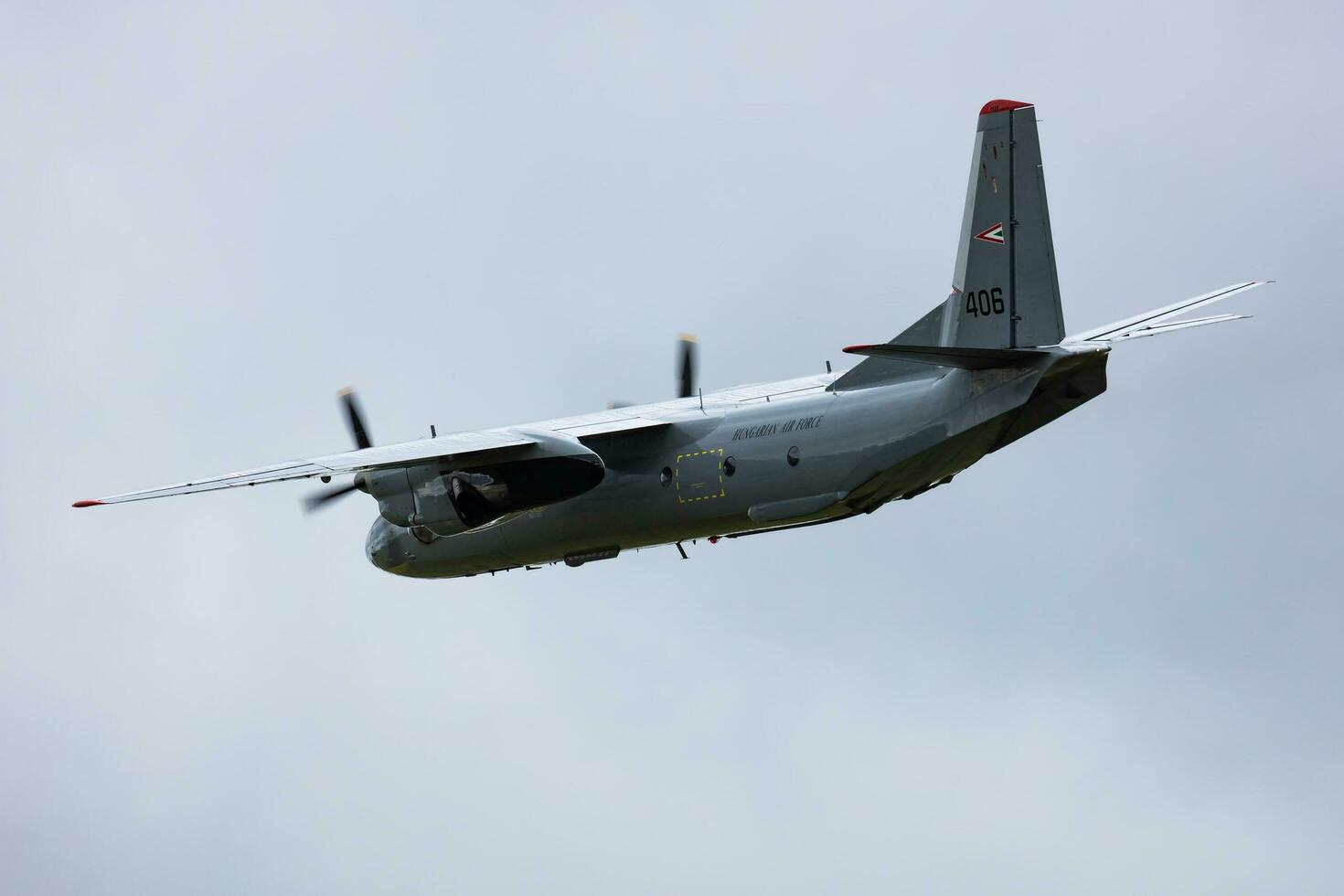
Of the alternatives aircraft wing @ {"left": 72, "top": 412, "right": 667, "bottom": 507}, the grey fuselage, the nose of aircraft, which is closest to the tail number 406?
the grey fuselage

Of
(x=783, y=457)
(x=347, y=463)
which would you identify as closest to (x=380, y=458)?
(x=347, y=463)

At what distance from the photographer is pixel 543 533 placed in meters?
41.8

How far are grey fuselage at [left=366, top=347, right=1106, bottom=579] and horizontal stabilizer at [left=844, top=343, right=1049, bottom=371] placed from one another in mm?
274

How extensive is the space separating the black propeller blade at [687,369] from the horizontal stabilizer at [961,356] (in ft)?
34.3

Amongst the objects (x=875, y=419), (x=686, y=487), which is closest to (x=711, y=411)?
(x=686, y=487)

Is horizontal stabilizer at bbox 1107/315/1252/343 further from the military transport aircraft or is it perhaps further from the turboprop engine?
the turboprop engine

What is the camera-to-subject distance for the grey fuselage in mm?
36594

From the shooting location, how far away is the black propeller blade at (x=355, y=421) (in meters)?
43.6

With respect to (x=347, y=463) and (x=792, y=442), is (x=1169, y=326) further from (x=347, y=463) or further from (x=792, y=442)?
(x=347, y=463)

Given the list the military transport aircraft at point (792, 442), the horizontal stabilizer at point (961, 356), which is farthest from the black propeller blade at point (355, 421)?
the horizontal stabilizer at point (961, 356)

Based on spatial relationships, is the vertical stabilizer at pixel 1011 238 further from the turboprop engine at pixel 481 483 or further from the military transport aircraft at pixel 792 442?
the turboprop engine at pixel 481 483

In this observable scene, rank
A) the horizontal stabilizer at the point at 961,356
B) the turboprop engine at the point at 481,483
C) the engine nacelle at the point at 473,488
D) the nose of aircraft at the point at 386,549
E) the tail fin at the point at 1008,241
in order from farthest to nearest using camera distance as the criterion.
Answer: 1. the nose of aircraft at the point at 386,549
2. the engine nacelle at the point at 473,488
3. the turboprop engine at the point at 481,483
4. the tail fin at the point at 1008,241
5. the horizontal stabilizer at the point at 961,356

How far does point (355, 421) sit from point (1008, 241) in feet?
49.1

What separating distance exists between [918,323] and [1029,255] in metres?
2.99
